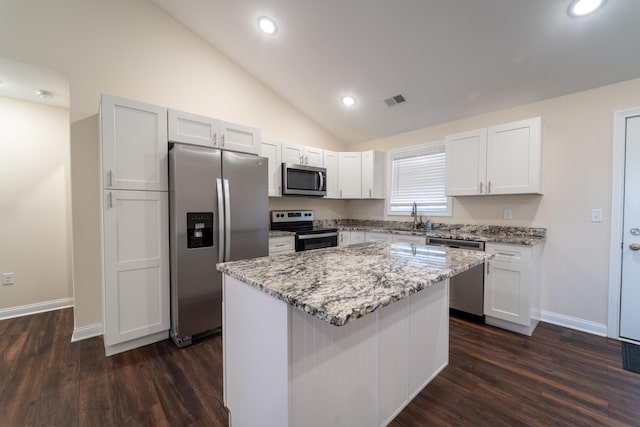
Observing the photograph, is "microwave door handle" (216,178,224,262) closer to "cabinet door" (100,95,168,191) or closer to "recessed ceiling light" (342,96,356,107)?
"cabinet door" (100,95,168,191)

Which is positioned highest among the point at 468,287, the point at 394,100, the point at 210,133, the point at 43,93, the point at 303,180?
the point at 394,100

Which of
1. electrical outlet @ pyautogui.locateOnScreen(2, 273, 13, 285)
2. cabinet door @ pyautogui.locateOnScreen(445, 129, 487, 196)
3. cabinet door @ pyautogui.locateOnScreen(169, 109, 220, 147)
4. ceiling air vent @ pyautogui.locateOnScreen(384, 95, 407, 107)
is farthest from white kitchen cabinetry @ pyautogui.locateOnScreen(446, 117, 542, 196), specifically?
electrical outlet @ pyautogui.locateOnScreen(2, 273, 13, 285)

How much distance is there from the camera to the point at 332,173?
14.1 ft

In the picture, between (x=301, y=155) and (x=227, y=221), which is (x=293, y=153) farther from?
(x=227, y=221)

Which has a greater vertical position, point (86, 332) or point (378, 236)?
point (378, 236)

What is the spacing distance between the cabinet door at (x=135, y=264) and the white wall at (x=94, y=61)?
1.98ft

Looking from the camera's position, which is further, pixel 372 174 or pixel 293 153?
pixel 372 174

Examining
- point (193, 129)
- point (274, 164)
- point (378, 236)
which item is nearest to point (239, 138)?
point (193, 129)

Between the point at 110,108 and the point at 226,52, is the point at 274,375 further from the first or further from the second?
the point at 226,52

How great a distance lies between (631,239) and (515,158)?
1.19 metres

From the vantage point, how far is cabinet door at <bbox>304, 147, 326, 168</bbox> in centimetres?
395

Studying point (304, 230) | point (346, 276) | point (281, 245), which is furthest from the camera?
point (304, 230)

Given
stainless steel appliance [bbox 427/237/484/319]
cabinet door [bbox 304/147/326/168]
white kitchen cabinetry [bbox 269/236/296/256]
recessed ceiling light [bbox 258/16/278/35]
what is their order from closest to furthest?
recessed ceiling light [bbox 258/16/278/35]
stainless steel appliance [bbox 427/237/484/319]
white kitchen cabinetry [bbox 269/236/296/256]
cabinet door [bbox 304/147/326/168]

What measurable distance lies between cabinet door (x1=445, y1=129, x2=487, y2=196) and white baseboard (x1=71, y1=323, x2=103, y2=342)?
409 cm
